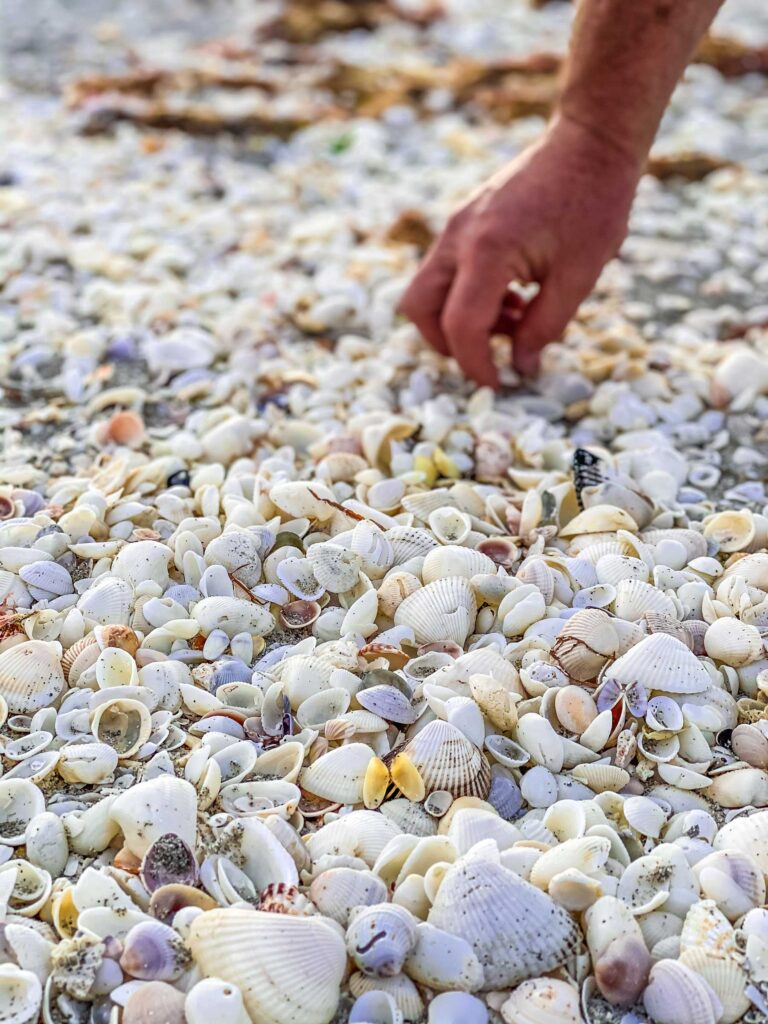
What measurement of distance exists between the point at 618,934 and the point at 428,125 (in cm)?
441

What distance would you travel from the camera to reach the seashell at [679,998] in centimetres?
122

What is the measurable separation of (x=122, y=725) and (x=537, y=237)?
152 cm

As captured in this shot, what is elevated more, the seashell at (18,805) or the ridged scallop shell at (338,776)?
the ridged scallop shell at (338,776)

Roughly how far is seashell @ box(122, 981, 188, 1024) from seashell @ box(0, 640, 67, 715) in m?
0.55

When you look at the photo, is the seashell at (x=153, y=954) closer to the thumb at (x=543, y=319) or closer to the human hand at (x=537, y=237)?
the human hand at (x=537, y=237)

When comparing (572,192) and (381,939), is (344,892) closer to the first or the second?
(381,939)

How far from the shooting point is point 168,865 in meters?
1.34

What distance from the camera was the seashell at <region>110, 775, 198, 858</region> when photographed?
138cm

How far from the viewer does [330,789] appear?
1.49 metres

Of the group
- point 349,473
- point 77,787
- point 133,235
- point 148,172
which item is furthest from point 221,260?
point 77,787

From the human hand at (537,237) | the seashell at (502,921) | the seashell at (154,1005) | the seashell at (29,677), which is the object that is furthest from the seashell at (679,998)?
the human hand at (537,237)

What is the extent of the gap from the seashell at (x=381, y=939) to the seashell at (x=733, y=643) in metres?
0.73

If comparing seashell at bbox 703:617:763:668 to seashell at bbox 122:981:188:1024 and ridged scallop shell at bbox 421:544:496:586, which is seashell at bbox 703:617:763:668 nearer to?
ridged scallop shell at bbox 421:544:496:586

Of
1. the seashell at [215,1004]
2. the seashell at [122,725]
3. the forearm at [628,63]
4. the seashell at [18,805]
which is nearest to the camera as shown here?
the seashell at [215,1004]
